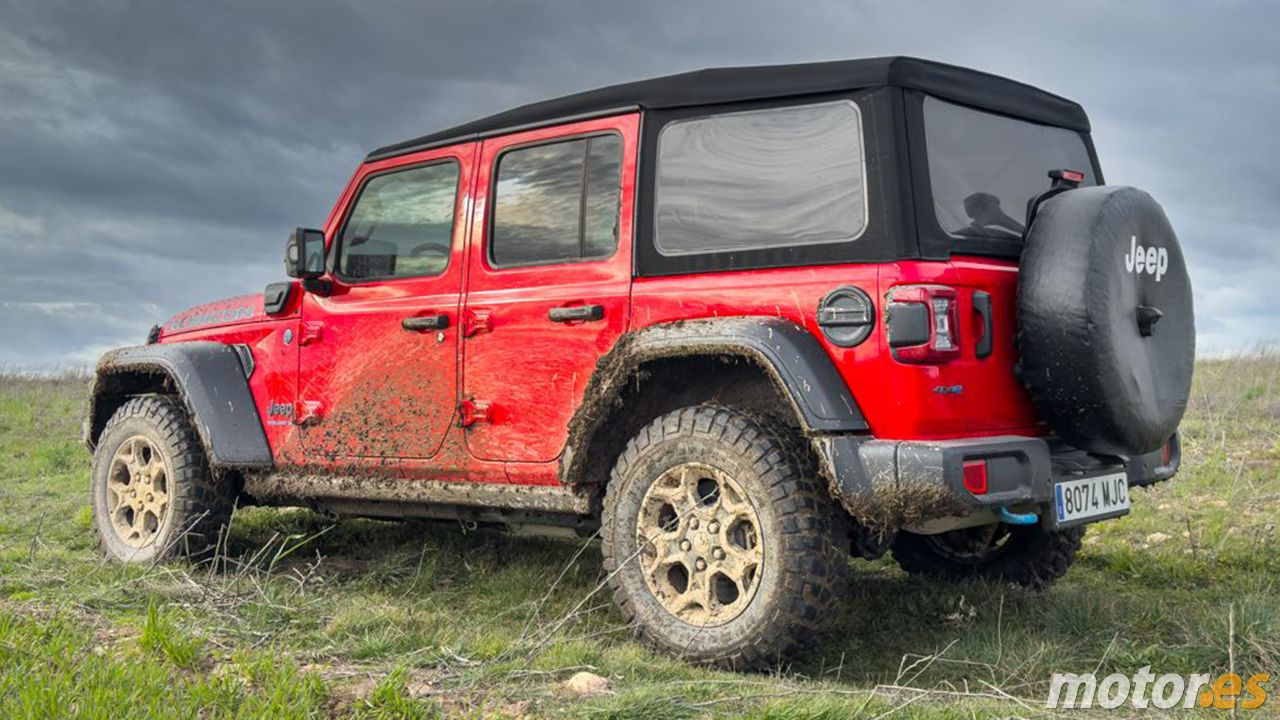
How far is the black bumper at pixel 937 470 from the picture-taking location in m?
3.37

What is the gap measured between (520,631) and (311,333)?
6.13 feet

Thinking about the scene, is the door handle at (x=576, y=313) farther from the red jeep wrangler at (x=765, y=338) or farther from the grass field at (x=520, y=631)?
the grass field at (x=520, y=631)

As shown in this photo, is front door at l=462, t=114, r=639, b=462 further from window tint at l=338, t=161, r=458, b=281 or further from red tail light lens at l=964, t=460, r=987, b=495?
red tail light lens at l=964, t=460, r=987, b=495

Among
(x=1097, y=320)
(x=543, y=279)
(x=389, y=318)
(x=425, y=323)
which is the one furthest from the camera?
(x=389, y=318)

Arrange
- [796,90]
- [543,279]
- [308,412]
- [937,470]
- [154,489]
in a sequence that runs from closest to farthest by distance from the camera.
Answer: [937,470] < [796,90] < [543,279] < [308,412] < [154,489]

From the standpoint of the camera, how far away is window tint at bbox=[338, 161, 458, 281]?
190 inches

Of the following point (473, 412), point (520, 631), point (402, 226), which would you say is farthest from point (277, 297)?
point (520, 631)

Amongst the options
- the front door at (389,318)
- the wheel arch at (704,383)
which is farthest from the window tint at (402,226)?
the wheel arch at (704,383)

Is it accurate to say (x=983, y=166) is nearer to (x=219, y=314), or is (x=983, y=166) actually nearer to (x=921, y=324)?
(x=921, y=324)

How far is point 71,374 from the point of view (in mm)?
18141

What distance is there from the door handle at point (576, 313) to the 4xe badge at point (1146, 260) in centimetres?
178

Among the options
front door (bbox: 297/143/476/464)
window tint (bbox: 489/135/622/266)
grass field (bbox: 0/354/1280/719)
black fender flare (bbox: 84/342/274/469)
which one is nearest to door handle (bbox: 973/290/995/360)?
grass field (bbox: 0/354/1280/719)

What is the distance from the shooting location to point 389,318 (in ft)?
16.0

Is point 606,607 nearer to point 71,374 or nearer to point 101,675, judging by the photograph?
point 101,675
